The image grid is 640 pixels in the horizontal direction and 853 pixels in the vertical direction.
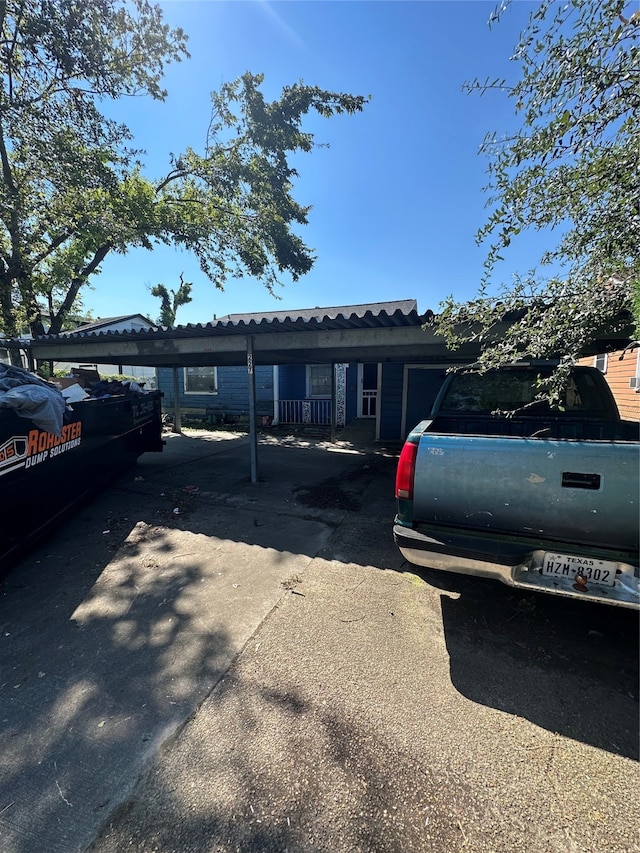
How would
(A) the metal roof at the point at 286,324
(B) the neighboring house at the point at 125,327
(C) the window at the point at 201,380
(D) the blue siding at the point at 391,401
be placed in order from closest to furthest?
(A) the metal roof at the point at 286,324
(D) the blue siding at the point at 391,401
(C) the window at the point at 201,380
(B) the neighboring house at the point at 125,327

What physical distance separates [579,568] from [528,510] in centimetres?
43

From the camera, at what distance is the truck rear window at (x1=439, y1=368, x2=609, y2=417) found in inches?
147

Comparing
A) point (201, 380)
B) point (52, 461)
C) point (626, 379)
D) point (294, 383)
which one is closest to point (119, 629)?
point (52, 461)

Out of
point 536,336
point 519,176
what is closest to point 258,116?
point 519,176

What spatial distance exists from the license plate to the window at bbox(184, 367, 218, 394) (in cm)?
1423

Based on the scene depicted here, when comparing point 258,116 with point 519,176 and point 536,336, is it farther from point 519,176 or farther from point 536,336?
point 536,336

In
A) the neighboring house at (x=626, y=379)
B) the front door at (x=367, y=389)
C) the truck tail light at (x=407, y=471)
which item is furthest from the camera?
the front door at (x=367, y=389)

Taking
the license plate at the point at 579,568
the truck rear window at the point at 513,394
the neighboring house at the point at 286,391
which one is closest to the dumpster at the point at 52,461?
the truck rear window at the point at 513,394

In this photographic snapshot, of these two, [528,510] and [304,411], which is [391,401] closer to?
[304,411]

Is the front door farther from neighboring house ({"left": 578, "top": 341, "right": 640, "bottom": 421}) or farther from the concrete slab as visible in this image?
the concrete slab

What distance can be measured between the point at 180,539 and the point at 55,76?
40.5 ft

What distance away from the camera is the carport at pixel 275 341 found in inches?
191

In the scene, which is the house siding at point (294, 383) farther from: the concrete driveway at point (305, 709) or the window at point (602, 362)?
the concrete driveway at point (305, 709)

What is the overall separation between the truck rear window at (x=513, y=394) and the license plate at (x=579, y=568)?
74.7 inches
